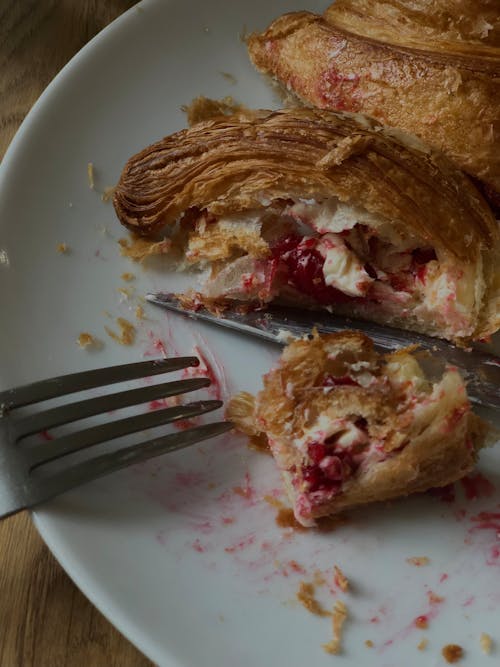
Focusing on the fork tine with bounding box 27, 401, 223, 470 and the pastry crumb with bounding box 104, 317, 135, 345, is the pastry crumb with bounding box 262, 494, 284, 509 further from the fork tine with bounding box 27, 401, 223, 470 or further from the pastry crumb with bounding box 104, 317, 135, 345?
the pastry crumb with bounding box 104, 317, 135, 345

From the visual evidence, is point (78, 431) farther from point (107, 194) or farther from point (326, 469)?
point (107, 194)

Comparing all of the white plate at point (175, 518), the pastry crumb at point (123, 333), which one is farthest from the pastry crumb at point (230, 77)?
the pastry crumb at point (123, 333)

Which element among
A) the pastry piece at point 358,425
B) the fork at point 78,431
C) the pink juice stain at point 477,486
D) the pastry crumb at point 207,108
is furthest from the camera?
the pastry crumb at point 207,108

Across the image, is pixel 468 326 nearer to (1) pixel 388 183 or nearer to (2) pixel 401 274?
(2) pixel 401 274

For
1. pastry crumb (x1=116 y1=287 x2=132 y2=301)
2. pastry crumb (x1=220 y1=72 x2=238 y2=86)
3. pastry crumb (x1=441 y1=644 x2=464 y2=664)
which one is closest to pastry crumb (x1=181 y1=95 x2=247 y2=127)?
pastry crumb (x1=220 y1=72 x2=238 y2=86)

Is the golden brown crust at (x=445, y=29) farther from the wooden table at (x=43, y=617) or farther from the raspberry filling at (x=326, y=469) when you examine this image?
the wooden table at (x=43, y=617)

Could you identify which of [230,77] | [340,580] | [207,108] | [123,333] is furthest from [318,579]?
[230,77]
